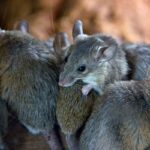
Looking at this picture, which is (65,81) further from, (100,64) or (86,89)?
(100,64)

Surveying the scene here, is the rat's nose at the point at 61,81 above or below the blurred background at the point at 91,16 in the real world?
above

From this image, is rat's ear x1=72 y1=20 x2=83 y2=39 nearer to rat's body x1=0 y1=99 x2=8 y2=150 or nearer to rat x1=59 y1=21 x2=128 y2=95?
rat x1=59 y1=21 x2=128 y2=95

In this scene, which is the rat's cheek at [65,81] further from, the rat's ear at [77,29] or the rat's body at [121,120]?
the rat's ear at [77,29]

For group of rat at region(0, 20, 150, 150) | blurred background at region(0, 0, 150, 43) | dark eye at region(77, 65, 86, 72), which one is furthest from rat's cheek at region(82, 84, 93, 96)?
blurred background at region(0, 0, 150, 43)

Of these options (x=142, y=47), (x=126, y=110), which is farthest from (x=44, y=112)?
(x=142, y=47)

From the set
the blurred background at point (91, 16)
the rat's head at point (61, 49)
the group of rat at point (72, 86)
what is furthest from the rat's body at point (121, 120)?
the blurred background at point (91, 16)

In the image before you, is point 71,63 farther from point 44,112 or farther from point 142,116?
point 142,116

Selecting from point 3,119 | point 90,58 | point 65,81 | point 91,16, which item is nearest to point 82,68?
point 90,58
